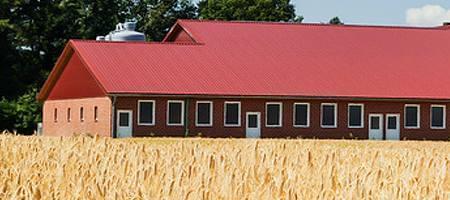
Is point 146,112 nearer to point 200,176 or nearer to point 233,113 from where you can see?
point 233,113

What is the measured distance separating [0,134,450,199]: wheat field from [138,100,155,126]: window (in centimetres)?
3888

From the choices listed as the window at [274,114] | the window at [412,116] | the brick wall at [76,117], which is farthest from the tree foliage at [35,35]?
the window at [412,116]

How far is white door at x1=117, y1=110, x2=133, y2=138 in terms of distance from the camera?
5325 cm

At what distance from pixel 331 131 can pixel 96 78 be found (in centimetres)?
1237

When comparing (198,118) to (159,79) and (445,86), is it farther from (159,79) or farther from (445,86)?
(445,86)

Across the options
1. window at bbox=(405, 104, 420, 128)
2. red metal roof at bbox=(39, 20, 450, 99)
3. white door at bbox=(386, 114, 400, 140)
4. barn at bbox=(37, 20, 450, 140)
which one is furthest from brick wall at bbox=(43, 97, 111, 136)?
window at bbox=(405, 104, 420, 128)

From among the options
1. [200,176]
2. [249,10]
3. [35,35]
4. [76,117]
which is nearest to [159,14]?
[249,10]

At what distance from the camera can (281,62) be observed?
58594 millimetres

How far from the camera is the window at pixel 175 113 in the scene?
54.0 m

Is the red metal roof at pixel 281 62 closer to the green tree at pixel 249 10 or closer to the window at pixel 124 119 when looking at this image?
the window at pixel 124 119

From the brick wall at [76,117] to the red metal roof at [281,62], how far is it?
1741 millimetres

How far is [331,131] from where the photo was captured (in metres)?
56.0

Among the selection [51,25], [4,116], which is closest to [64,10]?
[51,25]

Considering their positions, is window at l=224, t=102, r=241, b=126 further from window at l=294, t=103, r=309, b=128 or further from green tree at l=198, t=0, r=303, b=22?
green tree at l=198, t=0, r=303, b=22
